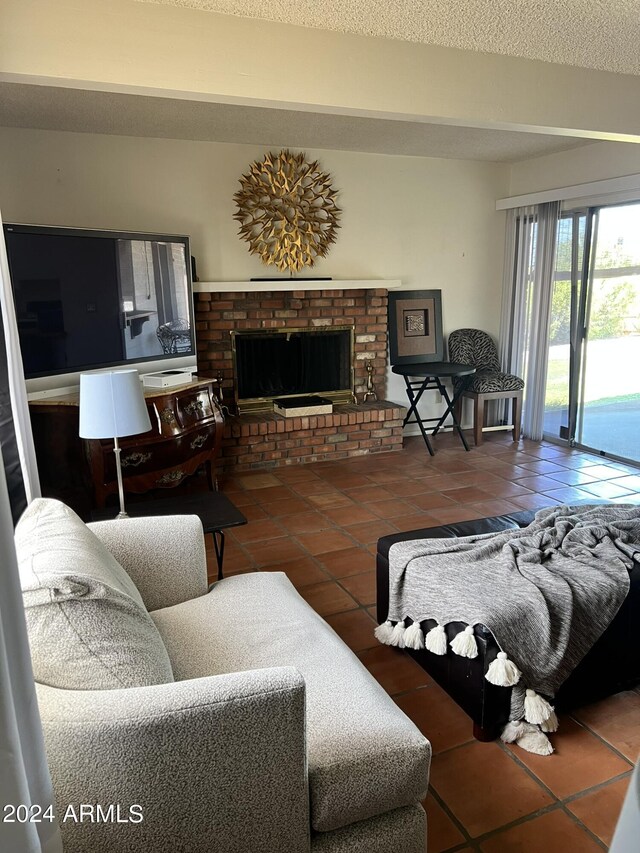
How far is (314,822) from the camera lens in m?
1.30

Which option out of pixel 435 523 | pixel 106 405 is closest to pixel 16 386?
pixel 106 405

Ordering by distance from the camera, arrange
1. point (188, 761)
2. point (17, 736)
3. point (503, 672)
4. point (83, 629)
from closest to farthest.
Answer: point (17, 736)
point (188, 761)
point (83, 629)
point (503, 672)

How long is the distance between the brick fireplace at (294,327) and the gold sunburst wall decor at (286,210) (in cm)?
32

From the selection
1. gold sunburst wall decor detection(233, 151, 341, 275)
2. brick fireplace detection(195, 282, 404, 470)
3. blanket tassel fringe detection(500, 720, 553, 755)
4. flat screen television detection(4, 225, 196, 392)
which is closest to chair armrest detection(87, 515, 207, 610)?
blanket tassel fringe detection(500, 720, 553, 755)

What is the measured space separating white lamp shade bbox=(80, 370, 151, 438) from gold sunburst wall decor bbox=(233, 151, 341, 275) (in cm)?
275

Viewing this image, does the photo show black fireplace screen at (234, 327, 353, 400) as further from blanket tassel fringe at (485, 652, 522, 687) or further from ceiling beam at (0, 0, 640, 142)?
blanket tassel fringe at (485, 652, 522, 687)

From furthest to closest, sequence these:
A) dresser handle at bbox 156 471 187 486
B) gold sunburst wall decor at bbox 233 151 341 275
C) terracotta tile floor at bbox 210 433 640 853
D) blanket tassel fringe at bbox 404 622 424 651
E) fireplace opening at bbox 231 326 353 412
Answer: fireplace opening at bbox 231 326 353 412 < gold sunburst wall decor at bbox 233 151 341 275 < dresser handle at bbox 156 471 187 486 < blanket tassel fringe at bbox 404 622 424 651 < terracotta tile floor at bbox 210 433 640 853

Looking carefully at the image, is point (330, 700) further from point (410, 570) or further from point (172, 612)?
point (410, 570)

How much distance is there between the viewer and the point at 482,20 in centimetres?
232

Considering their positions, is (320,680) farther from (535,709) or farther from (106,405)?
(106,405)

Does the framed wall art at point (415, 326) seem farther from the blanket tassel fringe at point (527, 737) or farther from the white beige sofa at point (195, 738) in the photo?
the white beige sofa at point (195, 738)

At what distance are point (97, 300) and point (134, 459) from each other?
1002 millimetres

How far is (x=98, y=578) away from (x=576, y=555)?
66.4 inches

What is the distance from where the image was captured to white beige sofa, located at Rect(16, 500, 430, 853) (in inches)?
44.2
